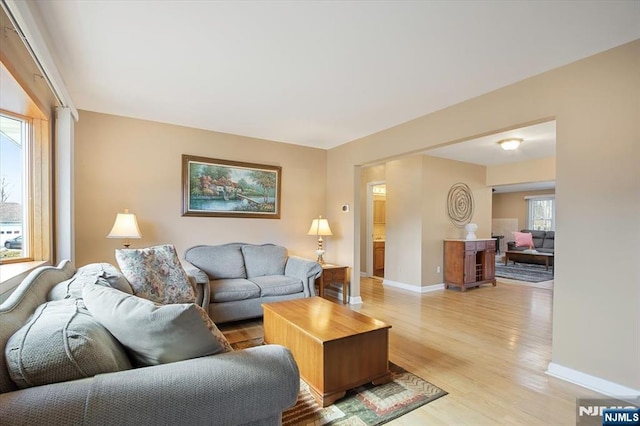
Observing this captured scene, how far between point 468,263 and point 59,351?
18.4ft

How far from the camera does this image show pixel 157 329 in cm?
113

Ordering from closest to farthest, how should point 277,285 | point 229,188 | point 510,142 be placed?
point 277,285
point 229,188
point 510,142

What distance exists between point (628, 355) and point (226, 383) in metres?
2.63

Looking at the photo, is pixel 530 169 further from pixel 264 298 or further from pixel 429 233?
pixel 264 298

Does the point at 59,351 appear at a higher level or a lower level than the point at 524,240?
higher

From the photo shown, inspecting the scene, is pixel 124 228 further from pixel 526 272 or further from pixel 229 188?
pixel 526 272

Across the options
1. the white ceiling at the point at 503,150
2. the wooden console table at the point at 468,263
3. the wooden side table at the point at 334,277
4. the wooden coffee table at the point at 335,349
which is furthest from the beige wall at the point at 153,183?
the wooden console table at the point at 468,263

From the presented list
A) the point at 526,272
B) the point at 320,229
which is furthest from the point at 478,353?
the point at 526,272

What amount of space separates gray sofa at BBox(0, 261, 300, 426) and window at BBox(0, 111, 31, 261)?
169 cm

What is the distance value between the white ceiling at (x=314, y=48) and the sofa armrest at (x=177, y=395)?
6.16 ft

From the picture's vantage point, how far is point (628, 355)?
2076 millimetres

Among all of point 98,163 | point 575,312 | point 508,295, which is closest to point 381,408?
point 575,312

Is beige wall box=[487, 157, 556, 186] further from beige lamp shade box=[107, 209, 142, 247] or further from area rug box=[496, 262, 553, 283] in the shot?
beige lamp shade box=[107, 209, 142, 247]

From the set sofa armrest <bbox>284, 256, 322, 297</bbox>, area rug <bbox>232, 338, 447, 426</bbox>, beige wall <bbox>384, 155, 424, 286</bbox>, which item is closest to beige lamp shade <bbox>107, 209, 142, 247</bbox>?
sofa armrest <bbox>284, 256, 322, 297</bbox>
